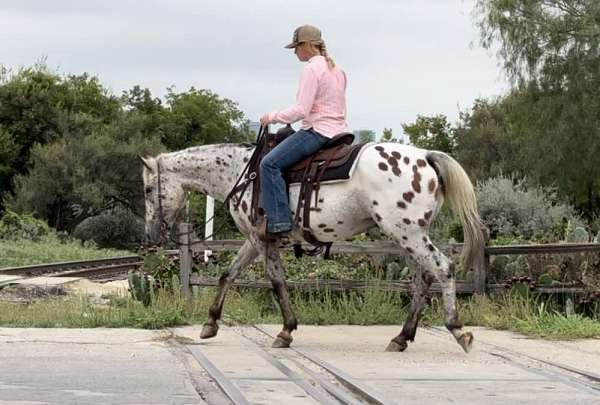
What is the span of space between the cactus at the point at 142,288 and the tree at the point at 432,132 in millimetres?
55866

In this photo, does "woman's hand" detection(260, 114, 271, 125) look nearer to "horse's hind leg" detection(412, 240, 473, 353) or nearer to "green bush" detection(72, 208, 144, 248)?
"horse's hind leg" detection(412, 240, 473, 353)

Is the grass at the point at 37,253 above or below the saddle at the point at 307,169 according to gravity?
below

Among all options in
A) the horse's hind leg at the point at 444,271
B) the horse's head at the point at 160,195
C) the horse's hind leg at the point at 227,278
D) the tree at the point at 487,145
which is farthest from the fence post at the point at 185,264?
the tree at the point at 487,145

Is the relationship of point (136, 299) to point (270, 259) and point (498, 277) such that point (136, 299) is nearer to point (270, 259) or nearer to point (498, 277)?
point (270, 259)

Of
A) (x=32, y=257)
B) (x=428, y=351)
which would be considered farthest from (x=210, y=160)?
(x=32, y=257)

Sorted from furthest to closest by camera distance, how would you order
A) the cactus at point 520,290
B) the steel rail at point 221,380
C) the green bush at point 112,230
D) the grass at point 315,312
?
1. the green bush at point 112,230
2. the cactus at point 520,290
3. the grass at point 315,312
4. the steel rail at point 221,380

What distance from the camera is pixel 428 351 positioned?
9.30 m

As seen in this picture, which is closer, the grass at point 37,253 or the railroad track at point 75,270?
the railroad track at point 75,270

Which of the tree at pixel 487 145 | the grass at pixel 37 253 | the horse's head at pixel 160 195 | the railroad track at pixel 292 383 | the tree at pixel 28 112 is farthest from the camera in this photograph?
the tree at pixel 487 145

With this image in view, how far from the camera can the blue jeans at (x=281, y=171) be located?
9.23 m

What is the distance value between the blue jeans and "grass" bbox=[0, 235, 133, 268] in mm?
19708

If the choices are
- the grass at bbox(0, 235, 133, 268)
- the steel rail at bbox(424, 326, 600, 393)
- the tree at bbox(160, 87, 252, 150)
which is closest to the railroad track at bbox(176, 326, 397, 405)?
the steel rail at bbox(424, 326, 600, 393)

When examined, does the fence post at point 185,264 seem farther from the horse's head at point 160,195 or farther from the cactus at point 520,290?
the cactus at point 520,290

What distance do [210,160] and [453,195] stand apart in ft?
8.74
